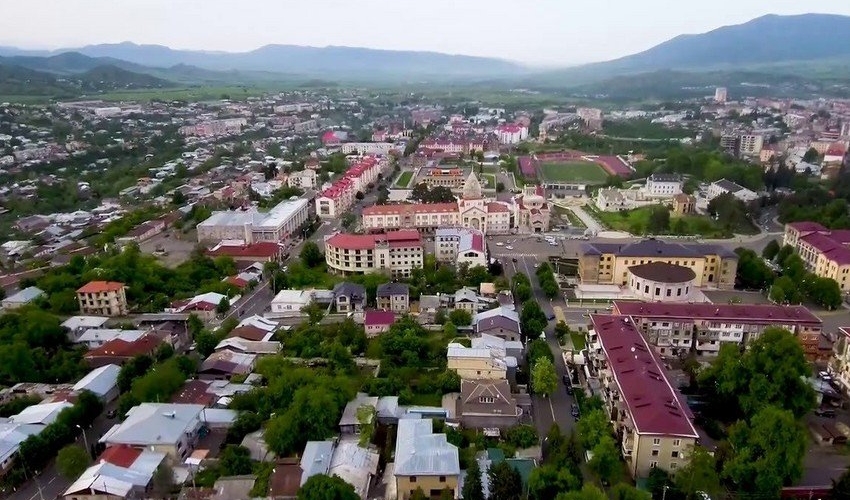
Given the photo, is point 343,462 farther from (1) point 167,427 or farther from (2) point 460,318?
(2) point 460,318

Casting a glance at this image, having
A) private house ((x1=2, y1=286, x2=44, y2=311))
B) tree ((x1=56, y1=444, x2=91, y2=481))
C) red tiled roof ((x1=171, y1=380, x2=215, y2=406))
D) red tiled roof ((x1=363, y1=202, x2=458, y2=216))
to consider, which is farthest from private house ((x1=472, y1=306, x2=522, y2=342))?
private house ((x1=2, y1=286, x2=44, y2=311))

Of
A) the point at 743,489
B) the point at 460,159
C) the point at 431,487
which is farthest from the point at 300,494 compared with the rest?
the point at 460,159

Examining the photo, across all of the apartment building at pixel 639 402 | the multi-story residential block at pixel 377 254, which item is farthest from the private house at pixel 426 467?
the multi-story residential block at pixel 377 254

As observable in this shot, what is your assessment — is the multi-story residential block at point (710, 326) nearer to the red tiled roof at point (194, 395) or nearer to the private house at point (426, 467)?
the private house at point (426, 467)

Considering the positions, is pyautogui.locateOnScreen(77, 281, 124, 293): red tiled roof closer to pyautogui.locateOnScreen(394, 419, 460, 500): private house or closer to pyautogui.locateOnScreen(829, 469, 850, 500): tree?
pyautogui.locateOnScreen(394, 419, 460, 500): private house

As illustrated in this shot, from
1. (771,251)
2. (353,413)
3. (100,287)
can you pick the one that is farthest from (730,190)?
(100,287)

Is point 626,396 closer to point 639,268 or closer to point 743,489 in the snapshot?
point 743,489
